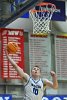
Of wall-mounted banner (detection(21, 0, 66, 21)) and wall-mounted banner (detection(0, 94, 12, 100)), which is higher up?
wall-mounted banner (detection(21, 0, 66, 21))

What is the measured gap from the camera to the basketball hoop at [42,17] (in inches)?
416

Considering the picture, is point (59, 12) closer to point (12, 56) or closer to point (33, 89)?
point (12, 56)

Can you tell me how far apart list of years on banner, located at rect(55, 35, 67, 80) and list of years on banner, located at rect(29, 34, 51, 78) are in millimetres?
257

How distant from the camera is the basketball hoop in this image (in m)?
10.6

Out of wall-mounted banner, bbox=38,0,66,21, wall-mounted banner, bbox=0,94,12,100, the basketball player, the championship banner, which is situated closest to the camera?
the basketball player

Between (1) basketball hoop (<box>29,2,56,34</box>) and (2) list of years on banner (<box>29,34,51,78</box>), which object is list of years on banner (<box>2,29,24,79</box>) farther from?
(1) basketball hoop (<box>29,2,56,34</box>)

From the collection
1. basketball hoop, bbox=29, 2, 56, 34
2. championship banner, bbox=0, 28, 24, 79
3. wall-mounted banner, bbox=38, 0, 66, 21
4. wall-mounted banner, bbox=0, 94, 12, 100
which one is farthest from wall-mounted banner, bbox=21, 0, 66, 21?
wall-mounted banner, bbox=0, 94, 12, 100

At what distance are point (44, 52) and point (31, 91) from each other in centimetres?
566

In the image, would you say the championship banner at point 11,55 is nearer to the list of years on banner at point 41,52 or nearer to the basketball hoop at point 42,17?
the list of years on banner at point 41,52

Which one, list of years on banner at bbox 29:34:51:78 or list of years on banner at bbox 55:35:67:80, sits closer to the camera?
list of years on banner at bbox 29:34:51:78

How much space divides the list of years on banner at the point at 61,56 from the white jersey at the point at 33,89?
5.64 m

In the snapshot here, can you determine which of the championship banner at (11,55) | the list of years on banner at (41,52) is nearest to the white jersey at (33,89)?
the championship banner at (11,55)

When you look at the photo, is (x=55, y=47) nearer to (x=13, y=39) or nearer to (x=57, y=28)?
(x=57, y=28)

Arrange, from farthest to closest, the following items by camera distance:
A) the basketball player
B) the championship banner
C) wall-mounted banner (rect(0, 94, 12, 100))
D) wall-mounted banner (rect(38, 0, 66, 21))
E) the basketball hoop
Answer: wall-mounted banner (rect(38, 0, 66, 21)) → the championship banner → the basketball hoop → wall-mounted banner (rect(0, 94, 12, 100)) → the basketball player
